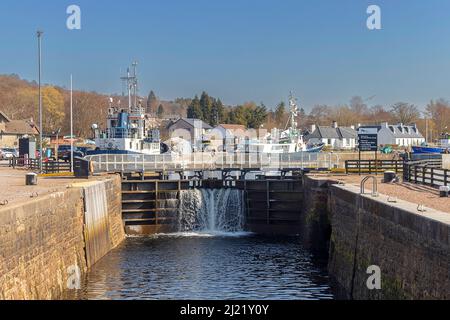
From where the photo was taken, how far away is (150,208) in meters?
47.3

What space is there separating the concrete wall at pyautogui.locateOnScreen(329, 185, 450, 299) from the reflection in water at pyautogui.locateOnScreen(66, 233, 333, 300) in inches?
69.8

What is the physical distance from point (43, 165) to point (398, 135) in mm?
99672

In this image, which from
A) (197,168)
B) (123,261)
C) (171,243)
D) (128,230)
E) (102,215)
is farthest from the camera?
(197,168)

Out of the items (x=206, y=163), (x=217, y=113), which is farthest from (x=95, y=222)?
(x=217, y=113)

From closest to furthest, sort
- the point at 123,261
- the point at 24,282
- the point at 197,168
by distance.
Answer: the point at 24,282, the point at 123,261, the point at 197,168

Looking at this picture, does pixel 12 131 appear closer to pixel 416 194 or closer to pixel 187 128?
pixel 187 128

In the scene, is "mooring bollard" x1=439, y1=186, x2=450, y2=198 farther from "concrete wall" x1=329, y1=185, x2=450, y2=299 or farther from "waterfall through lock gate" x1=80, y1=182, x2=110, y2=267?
"waterfall through lock gate" x1=80, y1=182, x2=110, y2=267

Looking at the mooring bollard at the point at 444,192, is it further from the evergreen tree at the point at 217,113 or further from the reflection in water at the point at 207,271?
the evergreen tree at the point at 217,113

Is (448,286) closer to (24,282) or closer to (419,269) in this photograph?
(419,269)

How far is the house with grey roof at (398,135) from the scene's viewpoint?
142 metres

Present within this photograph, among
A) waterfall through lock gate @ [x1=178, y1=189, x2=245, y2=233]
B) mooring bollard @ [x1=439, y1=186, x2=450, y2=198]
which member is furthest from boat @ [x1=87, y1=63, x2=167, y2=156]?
mooring bollard @ [x1=439, y1=186, x2=450, y2=198]

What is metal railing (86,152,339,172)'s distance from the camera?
50.1 m
